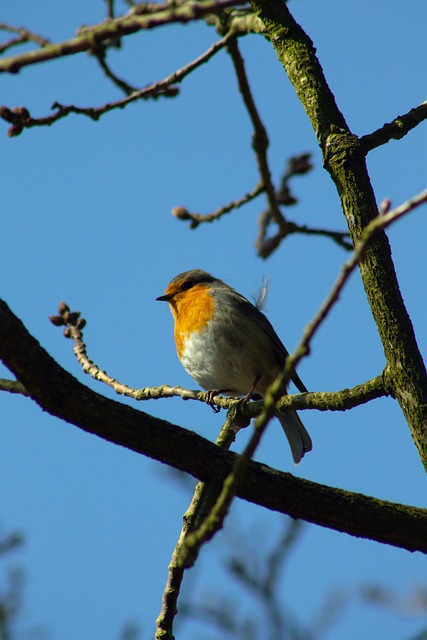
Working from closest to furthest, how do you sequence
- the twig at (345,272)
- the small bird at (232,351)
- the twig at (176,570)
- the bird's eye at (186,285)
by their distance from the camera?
the twig at (345,272) < the twig at (176,570) < the small bird at (232,351) < the bird's eye at (186,285)

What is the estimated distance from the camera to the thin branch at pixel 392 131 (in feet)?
12.1

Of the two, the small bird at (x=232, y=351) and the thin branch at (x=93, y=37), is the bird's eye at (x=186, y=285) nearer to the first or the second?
the small bird at (x=232, y=351)

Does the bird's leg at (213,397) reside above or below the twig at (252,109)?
above

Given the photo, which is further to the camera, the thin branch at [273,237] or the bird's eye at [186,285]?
the bird's eye at [186,285]

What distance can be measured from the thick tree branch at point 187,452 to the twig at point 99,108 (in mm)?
876

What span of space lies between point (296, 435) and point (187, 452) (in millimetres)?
3229

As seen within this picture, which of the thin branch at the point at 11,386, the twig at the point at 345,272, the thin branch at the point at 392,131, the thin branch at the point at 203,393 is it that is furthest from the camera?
the thin branch at the point at 392,131

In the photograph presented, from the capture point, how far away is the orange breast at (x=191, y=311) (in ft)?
21.0

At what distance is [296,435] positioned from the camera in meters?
6.36

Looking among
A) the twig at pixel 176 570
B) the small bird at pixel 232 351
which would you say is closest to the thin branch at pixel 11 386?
the twig at pixel 176 570

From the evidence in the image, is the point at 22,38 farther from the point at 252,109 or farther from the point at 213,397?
the point at 213,397

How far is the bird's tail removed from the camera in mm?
6312

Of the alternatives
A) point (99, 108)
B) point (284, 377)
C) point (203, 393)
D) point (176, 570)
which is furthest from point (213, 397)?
point (284, 377)

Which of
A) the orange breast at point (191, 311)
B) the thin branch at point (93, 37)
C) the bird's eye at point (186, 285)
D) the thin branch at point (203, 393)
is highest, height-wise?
the bird's eye at point (186, 285)
